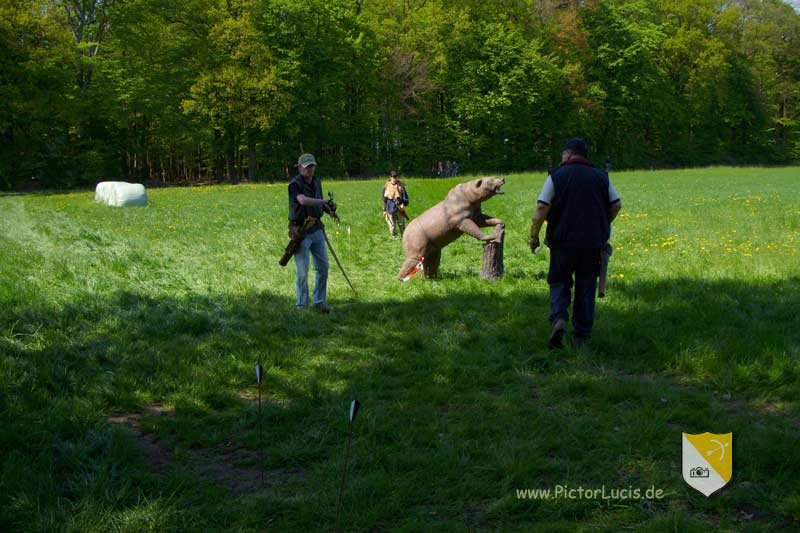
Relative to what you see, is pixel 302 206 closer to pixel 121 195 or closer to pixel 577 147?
pixel 577 147

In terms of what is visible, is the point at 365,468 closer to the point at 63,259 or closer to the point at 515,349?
the point at 515,349

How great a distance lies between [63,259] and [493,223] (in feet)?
24.9

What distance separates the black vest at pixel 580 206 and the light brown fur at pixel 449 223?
3.82m

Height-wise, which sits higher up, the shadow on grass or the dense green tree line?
the dense green tree line

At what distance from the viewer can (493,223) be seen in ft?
34.1

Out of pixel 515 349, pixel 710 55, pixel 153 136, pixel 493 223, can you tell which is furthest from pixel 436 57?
pixel 515 349

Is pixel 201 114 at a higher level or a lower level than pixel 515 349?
higher

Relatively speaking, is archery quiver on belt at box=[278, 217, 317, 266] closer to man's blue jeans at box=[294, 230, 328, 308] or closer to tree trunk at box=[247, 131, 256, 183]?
man's blue jeans at box=[294, 230, 328, 308]

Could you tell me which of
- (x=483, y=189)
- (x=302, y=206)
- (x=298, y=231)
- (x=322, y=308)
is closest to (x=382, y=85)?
(x=483, y=189)

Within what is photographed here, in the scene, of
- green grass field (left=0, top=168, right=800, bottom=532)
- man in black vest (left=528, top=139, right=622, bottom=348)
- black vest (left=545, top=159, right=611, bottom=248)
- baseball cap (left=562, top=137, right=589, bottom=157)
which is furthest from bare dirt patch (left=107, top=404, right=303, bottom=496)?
baseball cap (left=562, top=137, right=589, bottom=157)

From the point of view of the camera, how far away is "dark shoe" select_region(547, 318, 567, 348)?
639 centimetres

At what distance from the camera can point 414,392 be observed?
5.49 metres

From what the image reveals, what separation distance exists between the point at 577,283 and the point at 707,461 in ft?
8.47

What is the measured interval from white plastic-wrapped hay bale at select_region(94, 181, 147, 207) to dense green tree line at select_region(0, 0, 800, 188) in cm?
1953
